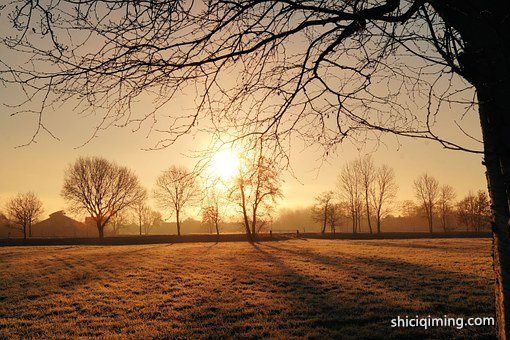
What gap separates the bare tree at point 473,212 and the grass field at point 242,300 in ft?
170

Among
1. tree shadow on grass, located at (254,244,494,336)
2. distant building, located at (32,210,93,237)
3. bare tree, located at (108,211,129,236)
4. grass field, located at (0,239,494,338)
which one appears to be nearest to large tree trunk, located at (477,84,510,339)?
grass field, located at (0,239,494,338)

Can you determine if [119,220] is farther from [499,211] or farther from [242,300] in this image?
[499,211]

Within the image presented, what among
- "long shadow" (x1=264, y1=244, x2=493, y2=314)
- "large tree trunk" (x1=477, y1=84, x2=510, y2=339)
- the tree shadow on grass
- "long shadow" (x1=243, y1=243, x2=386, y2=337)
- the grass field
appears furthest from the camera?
"long shadow" (x1=264, y1=244, x2=493, y2=314)

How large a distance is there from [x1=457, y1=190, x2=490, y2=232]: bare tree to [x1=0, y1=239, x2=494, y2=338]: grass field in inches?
2043

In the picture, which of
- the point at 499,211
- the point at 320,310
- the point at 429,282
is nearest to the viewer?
the point at 499,211

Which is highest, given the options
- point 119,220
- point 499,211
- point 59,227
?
point 499,211

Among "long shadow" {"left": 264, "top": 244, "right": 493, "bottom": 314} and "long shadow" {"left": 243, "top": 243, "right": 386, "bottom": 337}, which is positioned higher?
"long shadow" {"left": 243, "top": 243, "right": 386, "bottom": 337}

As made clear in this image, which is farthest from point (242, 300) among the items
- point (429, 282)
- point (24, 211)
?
point (24, 211)

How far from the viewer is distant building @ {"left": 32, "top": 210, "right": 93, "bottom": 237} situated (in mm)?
78750

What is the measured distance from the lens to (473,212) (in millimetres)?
61969

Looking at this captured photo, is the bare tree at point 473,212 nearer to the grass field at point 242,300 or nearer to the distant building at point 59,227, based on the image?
the grass field at point 242,300

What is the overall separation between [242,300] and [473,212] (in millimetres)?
66429

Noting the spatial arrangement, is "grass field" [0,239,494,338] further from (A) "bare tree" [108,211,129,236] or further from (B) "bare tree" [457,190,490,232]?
(B) "bare tree" [457,190,490,232]

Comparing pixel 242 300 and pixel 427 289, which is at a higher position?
pixel 242 300
